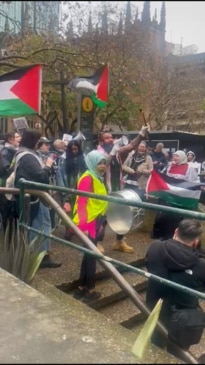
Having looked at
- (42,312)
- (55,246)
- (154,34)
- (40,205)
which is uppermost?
(154,34)

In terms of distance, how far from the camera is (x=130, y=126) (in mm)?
23391

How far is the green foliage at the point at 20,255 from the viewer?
343 centimetres

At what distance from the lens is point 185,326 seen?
2.76 m

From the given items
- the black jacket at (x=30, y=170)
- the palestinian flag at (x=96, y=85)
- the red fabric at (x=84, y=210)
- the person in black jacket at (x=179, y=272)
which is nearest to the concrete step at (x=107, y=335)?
the person in black jacket at (x=179, y=272)

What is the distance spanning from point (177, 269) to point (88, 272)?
4.25 feet

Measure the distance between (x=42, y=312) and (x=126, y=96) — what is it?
1566 centimetres

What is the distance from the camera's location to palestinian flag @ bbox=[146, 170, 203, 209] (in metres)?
5.27

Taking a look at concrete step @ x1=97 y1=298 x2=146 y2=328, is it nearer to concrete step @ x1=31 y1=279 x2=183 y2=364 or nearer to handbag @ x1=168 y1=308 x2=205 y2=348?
concrete step @ x1=31 y1=279 x2=183 y2=364

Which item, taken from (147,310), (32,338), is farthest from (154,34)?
(147,310)

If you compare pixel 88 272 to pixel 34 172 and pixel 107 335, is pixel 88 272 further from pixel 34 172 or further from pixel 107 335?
pixel 107 335

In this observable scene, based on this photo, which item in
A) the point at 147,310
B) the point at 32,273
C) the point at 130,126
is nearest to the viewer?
the point at 147,310

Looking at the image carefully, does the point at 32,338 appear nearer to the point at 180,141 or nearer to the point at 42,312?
the point at 42,312

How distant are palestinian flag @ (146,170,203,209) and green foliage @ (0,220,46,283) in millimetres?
2298

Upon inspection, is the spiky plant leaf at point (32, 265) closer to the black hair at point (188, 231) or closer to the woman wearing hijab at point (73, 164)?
the black hair at point (188, 231)
